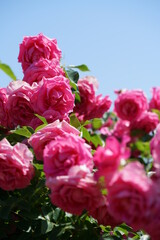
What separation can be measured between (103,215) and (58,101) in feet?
2.15

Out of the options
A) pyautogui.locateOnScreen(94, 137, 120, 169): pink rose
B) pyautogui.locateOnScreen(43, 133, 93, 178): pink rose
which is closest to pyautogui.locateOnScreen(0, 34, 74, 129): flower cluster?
pyautogui.locateOnScreen(43, 133, 93, 178): pink rose

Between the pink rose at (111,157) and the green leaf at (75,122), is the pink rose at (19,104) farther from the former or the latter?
the pink rose at (111,157)

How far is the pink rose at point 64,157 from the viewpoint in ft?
3.10

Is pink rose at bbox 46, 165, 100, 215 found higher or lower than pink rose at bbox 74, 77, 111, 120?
higher

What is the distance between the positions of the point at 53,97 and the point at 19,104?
191 millimetres

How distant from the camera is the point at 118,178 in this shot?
2.38 ft

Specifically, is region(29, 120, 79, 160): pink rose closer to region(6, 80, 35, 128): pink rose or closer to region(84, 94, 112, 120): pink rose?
region(6, 80, 35, 128): pink rose

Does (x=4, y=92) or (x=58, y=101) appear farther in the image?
(x=4, y=92)

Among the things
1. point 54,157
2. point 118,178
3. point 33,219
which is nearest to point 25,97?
point 33,219

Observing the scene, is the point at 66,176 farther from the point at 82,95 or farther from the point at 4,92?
the point at 82,95

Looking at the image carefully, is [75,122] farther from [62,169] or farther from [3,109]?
[62,169]

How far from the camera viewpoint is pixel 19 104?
5.47 feet

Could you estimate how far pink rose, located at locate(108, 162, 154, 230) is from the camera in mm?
710

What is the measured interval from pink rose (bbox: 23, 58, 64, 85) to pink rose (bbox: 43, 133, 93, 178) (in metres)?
0.86
